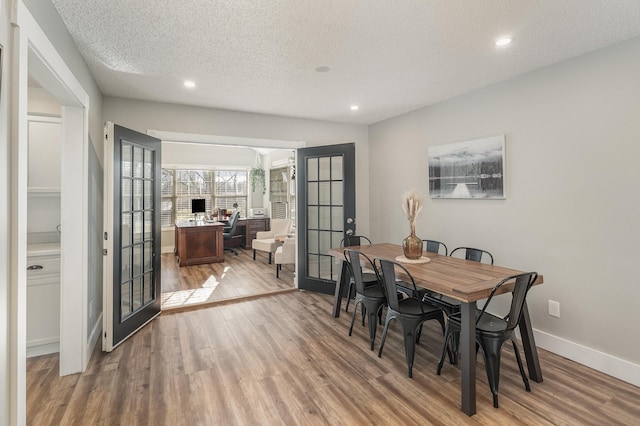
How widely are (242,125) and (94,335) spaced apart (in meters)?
2.90

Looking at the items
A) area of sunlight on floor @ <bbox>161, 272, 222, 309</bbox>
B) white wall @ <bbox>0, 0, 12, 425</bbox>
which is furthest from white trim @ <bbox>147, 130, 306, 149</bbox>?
white wall @ <bbox>0, 0, 12, 425</bbox>

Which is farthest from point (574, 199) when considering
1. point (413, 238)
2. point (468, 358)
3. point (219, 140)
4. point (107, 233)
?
point (107, 233)

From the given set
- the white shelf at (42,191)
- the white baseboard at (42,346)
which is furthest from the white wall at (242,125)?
the white baseboard at (42,346)

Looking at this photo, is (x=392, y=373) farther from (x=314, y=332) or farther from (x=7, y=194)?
(x=7, y=194)

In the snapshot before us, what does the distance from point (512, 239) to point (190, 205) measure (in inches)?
292

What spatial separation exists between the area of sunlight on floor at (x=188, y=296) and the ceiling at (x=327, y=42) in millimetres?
2567

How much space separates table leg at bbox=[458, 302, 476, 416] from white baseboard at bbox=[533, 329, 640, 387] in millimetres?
1350

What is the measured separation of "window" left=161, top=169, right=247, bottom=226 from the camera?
7.99 metres

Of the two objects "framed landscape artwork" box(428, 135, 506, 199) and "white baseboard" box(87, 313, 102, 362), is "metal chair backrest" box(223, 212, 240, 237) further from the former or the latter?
"framed landscape artwork" box(428, 135, 506, 199)

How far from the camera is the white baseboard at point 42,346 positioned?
9.08 ft

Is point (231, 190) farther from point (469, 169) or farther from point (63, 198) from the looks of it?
point (469, 169)

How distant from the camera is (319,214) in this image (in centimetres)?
464

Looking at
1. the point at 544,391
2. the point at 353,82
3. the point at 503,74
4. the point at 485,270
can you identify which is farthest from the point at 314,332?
the point at 503,74

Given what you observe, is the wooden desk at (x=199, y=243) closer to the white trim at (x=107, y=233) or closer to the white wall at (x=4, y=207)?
the white trim at (x=107, y=233)
